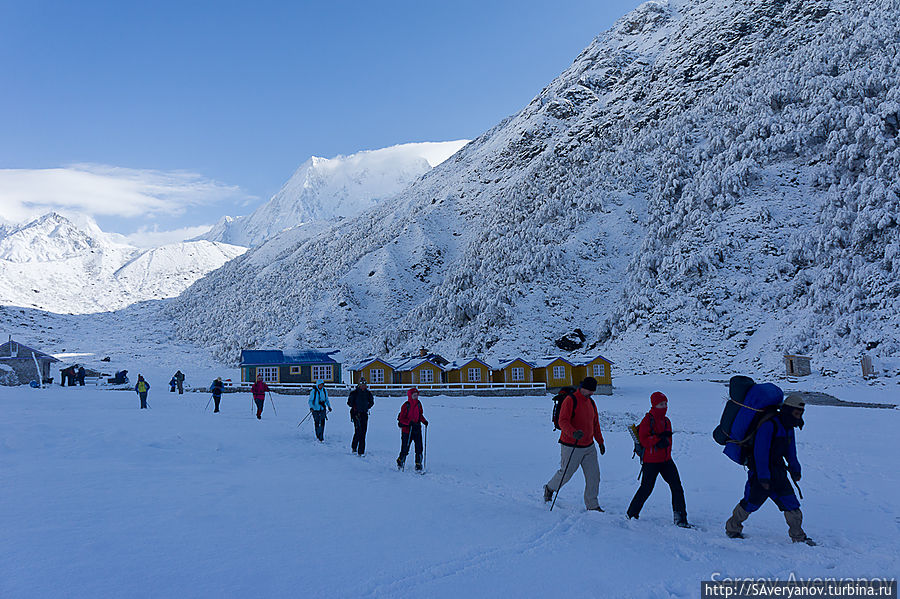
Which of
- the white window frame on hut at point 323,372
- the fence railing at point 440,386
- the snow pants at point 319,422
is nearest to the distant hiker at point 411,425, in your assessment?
the snow pants at point 319,422

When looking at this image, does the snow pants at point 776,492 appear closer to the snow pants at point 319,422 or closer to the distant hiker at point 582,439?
the distant hiker at point 582,439

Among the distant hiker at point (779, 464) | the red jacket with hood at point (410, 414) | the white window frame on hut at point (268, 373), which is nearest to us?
the distant hiker at point (779, 464)

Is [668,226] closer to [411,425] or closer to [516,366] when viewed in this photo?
[516,366]

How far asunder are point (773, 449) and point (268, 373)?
46378 millimetres

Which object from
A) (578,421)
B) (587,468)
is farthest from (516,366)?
(578,421)

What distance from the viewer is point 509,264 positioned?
208ft

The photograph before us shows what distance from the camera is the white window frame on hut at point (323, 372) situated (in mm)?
48188

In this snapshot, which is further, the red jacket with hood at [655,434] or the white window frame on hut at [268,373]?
the white window frame on hut at [268,373]

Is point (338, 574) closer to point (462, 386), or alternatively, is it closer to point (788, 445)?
point (788, 445)

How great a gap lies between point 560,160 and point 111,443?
7588 cm

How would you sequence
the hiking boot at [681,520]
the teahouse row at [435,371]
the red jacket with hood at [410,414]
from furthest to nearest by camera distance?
1. the teahouse row at [435,371]
2. the red jacket with hood at [410,414]
3. the hiking boot at [681,520]

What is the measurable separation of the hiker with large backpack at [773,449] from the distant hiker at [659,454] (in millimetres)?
909

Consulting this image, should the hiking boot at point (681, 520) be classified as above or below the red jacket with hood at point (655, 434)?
below

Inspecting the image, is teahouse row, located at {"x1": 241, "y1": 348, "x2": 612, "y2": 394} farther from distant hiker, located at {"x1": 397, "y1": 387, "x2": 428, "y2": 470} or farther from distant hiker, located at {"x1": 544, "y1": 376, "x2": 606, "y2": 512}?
distant hiker, located at {"x1": 544, "y1": 376, "x2": 606, "y2": 512}
